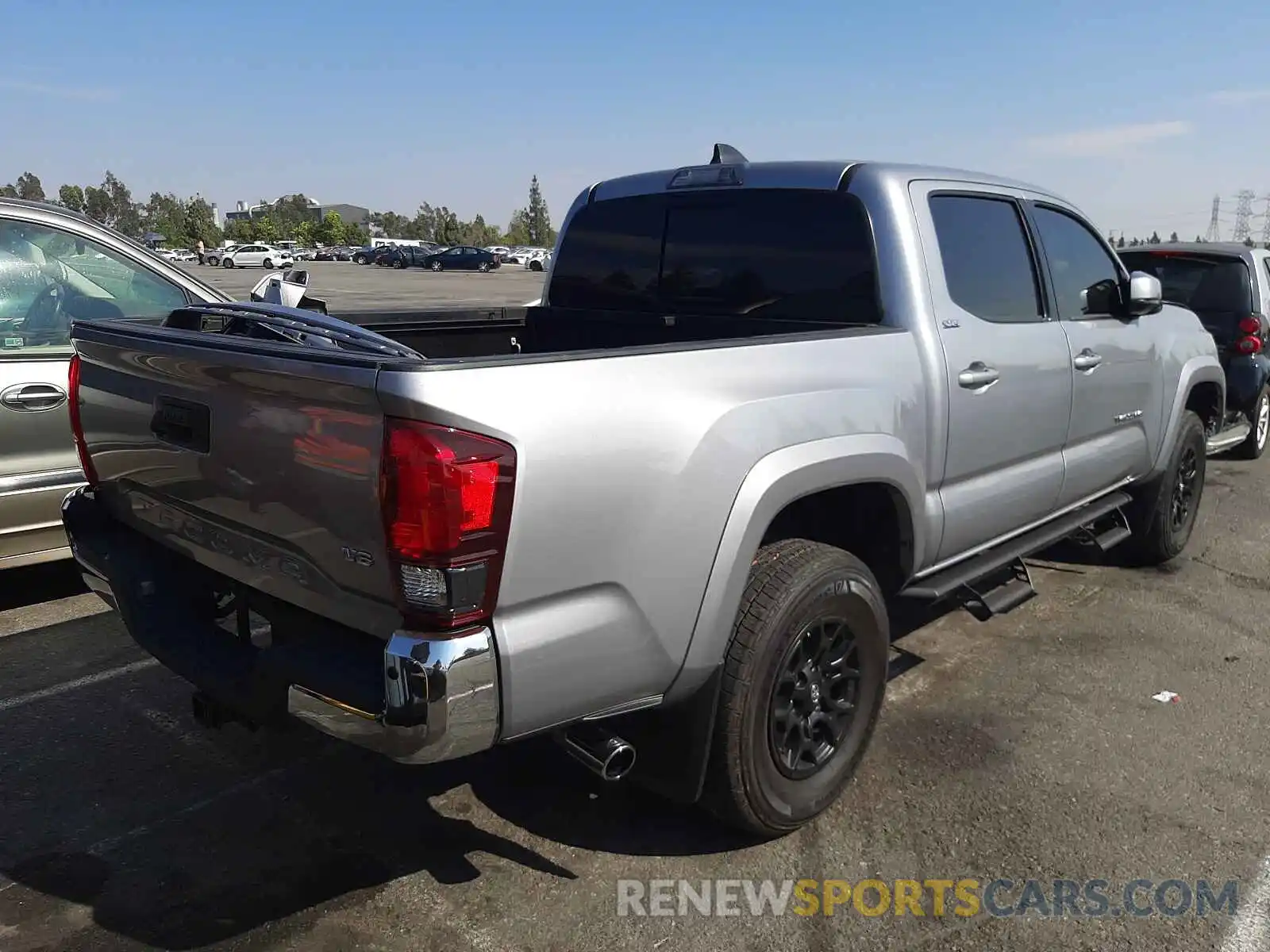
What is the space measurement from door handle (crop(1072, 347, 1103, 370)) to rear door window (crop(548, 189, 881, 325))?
1282 millimetres

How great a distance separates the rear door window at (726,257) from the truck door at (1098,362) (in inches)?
48.1

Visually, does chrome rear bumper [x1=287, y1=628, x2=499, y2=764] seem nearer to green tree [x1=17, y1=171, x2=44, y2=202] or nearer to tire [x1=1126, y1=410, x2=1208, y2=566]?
tire [x1=1126, y1=410, x2=1208, y2=566]

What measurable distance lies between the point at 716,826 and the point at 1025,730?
137cm

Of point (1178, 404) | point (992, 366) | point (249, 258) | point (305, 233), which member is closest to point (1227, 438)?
point (1178, 404)

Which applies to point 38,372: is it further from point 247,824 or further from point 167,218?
point 167,218

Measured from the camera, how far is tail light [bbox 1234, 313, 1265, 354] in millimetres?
7980

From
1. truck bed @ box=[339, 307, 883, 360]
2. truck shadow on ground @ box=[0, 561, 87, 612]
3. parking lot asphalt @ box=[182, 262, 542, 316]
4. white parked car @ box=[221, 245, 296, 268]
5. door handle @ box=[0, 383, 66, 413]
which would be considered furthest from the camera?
white parked car @ box=[221, 245, 296, 268]

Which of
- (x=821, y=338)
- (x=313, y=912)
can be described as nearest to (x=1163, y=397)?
(x=821, y=338)

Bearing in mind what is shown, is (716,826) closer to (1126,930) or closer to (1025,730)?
(1126,930)

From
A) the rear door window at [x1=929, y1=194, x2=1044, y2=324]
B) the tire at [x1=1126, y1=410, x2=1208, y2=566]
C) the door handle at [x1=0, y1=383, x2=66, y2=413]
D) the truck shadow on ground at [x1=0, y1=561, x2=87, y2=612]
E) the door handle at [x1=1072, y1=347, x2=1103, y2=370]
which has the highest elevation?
the rear door window at [x1=929, y1=194, x2=1044, y2=324]

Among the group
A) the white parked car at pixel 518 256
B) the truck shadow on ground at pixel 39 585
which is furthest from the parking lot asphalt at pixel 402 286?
the truck shadow on ground at pixel 39 585

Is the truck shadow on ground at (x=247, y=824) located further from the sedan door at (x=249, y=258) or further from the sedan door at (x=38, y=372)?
the sedan door at (x=249, y=258)

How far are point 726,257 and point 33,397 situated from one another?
3.12m

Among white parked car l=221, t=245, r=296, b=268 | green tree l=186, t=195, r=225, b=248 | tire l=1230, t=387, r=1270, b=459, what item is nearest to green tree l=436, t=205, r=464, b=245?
green tree l=186, t=195, r=225, b=248
